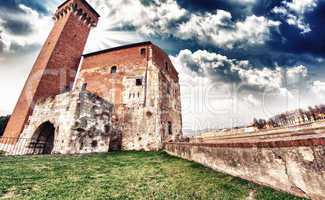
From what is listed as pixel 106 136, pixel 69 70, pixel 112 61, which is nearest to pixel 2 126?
pixel 69 70

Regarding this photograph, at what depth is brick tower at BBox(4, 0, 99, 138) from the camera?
15.5 m

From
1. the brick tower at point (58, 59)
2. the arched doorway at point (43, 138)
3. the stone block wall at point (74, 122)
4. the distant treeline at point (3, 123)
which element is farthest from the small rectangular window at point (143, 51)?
the distant treeline at point (3, 123)

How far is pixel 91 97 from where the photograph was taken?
12320mm

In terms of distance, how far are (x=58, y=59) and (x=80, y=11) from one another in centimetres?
672

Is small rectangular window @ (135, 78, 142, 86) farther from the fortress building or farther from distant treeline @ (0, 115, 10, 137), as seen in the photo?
distant treeline @ (0, 115, 10, 137)

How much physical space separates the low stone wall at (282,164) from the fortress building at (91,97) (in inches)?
378

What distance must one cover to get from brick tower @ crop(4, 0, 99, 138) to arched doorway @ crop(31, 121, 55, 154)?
241 cm

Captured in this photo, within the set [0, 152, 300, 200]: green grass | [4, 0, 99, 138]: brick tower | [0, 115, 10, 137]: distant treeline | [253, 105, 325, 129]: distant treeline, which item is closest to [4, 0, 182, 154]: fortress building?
[4, 0, 99, 138]: brick tower

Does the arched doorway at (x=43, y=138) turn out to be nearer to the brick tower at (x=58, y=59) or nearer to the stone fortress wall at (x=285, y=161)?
the brick tower at (x=58, y=59)

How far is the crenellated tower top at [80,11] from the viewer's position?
64.0 ft

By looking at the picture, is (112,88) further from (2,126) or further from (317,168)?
(2,126)

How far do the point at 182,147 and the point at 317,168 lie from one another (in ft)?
Answer: 20.9

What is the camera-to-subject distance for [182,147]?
856 cm

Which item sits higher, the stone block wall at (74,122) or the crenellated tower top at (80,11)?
the crenellated tower top at (80,11)
